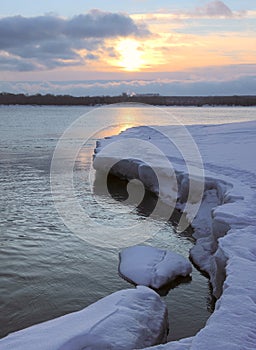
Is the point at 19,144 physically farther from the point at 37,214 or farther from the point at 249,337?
the point at 249,337

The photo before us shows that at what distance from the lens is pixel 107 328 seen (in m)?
4.48

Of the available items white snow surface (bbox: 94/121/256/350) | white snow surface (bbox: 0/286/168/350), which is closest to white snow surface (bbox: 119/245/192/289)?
white snow surface (bbox: 94/121/256/350)

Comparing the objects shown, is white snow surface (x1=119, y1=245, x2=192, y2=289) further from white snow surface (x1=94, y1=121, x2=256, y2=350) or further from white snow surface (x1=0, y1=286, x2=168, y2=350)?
white snow surface (x1=0, y1=286, x2=168, y2=350)

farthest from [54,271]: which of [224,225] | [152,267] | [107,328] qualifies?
[107,328]

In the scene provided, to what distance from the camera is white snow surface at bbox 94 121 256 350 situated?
400 centimetres

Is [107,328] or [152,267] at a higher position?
[107,328]

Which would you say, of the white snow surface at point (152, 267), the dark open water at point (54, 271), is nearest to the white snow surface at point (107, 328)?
the dark open water at point (54, 271)

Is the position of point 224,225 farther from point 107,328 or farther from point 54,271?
point 107,328

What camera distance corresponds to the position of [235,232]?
6.80 metres

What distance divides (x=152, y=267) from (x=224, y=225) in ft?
4.64

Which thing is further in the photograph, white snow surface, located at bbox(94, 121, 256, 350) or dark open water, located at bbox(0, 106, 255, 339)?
dark open water, located at bbox(0, 106, 255, 339)

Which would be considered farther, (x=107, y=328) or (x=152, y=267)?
(x=152, y=267)

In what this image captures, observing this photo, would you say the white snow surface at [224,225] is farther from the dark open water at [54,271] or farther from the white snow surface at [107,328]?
the white snow surface at [107,328]

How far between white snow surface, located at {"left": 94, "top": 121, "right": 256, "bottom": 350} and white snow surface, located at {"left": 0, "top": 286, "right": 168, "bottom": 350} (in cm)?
70
